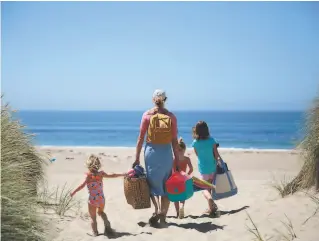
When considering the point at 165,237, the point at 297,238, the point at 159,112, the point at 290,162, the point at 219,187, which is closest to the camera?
the point at 297,238

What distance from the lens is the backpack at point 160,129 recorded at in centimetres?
547

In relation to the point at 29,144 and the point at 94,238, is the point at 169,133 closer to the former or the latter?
the point at 94,238

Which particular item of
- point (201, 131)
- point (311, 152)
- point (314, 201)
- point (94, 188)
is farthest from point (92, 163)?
point (311, 152)

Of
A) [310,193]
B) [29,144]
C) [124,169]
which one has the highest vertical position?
[29,144]

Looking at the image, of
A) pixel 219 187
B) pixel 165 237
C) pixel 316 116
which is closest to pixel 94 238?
pixel 165 237

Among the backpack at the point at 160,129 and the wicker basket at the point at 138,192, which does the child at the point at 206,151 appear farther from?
the wicker basket at the point at 138,192

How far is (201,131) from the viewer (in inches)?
256

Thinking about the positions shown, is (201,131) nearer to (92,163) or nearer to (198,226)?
(198,226)

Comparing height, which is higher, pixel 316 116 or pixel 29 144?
pixel 316 116

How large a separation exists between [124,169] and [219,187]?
6.57 meters

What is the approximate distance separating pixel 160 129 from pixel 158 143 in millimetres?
213

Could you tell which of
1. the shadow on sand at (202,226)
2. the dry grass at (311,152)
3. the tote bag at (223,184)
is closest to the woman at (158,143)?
the shadow on sand at (202,226)

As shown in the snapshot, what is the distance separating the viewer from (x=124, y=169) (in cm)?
1284

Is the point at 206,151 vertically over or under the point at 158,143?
under
